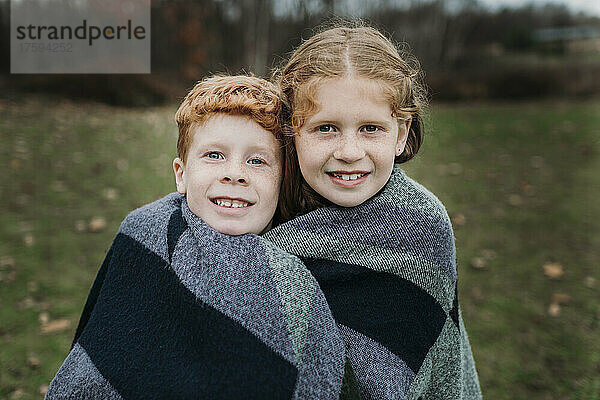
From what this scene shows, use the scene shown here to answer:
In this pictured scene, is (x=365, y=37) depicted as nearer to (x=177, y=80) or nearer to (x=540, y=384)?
(x=540, y=384)

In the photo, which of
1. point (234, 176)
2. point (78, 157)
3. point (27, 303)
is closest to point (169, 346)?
point (234, 176)

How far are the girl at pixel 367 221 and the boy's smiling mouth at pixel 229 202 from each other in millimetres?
128

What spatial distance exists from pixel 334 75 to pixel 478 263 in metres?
4.15

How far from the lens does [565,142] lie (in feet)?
35.4

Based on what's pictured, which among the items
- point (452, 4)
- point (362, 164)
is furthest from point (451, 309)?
point (452, 4)

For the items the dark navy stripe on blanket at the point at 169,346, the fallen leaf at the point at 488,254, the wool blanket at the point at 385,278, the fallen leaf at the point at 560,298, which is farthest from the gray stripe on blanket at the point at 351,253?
the fallen leaf at the point at 488,254

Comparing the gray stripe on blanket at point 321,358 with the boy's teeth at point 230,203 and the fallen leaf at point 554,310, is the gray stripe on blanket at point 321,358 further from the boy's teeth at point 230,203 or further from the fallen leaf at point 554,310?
the fallen leaf at point 554,310

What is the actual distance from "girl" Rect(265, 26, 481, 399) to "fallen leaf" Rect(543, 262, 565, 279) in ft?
12.5

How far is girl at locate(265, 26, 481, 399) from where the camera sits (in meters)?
1.80

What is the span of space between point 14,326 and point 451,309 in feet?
11.0

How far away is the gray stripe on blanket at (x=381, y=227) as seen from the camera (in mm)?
1863

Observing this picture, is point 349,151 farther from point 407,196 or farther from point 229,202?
point 229,202

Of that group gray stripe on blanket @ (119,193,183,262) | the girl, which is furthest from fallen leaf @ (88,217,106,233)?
the girl

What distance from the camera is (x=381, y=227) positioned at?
1877 mm
